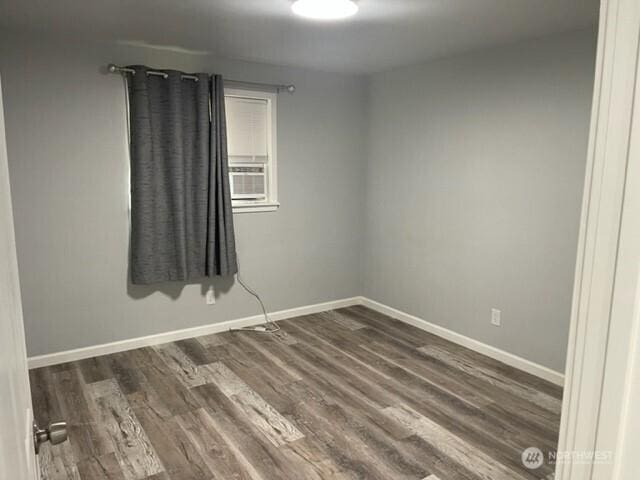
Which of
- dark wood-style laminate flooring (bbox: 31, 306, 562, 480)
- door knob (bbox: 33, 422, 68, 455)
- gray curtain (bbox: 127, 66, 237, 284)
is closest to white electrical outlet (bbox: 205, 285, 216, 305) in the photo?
gray curtain (bbox: 127, 66, 237, 284)

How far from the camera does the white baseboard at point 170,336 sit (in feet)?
11.3

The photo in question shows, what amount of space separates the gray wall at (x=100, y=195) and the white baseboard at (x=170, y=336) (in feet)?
0.18

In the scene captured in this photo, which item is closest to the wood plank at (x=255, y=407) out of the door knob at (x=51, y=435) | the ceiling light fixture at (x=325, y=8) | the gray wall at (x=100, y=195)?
the gray wall at (x=100, y=195)

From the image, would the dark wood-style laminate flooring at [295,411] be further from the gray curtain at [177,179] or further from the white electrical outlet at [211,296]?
the gray curtain at [177,179]

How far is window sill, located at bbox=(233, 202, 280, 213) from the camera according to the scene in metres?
4.09

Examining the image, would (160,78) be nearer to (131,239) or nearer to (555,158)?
(131,239)

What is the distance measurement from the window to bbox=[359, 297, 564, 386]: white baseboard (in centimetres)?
152

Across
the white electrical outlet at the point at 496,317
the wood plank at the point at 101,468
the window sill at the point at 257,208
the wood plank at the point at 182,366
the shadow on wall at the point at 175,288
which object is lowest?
the wood plank at the point at 101,468

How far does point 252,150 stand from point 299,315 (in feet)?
5.42

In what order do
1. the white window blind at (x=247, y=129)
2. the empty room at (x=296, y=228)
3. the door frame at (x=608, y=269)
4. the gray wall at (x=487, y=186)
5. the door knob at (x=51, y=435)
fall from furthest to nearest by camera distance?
the white window blind at (x=247, y=129) < the gray wall at (x=487, y=186) < the empty room at (x=296, y=228) < the door knob at (x=51, y=435) < the door frame at (x=608, y=269)

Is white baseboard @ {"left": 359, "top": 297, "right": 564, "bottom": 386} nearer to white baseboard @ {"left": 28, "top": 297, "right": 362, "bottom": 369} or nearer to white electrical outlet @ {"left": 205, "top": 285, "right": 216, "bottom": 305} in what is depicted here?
white baseboard @ {"left": 28, "top": 297, "right": 362, "bottom": 369}

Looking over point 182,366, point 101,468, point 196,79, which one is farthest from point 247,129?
point 101,468

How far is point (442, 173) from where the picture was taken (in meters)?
3.89

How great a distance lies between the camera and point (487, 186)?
3527 millimetres
